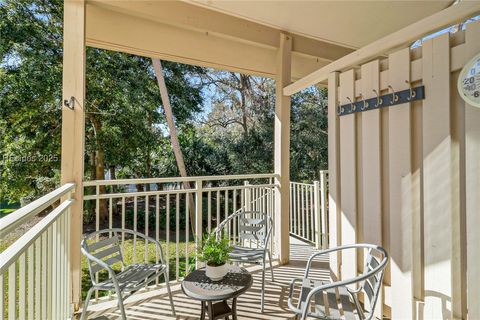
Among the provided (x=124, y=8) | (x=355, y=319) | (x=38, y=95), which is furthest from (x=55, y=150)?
(x=355, y=319)

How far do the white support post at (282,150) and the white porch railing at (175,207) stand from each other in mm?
179

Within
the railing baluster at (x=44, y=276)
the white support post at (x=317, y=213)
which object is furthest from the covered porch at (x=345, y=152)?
the white support post at (x=317, y=213)

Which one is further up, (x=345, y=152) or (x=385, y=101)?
(x=385, y=101)

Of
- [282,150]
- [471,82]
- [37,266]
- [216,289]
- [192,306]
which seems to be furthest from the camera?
[282,150]

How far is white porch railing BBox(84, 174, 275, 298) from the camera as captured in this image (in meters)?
2.75

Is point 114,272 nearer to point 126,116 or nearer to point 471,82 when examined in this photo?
point 471,82

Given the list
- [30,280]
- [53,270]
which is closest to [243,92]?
[53,270]

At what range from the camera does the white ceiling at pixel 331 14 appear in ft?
9.22

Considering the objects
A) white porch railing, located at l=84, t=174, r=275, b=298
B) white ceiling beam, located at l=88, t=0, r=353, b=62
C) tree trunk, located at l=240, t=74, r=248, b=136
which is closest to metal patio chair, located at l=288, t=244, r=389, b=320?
white porch railing, located at l=84, t=174, r=275, b=298

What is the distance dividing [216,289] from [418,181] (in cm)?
155

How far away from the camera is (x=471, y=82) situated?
1466 mm

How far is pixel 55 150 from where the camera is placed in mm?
6781

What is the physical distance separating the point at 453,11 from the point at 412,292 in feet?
5.90

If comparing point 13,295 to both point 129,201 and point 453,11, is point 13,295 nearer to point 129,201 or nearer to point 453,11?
point 453,11
